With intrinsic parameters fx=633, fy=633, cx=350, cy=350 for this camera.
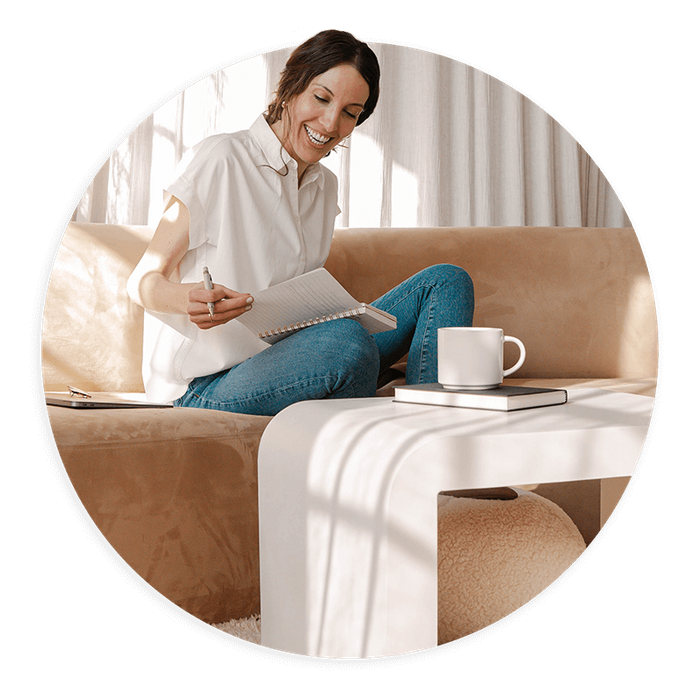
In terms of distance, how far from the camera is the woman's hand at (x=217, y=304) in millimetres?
715

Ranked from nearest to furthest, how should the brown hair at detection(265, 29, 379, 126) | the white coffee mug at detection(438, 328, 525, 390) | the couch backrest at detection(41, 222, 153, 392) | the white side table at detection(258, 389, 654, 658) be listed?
the white side table at detection(258, 389, 654, 658) < the white coffee mug at detection(438, 328, 525, 390) < the brown hair at detection(265, 29, 379, 126) < the couch backrest at detection(41, 222, 153, 392)

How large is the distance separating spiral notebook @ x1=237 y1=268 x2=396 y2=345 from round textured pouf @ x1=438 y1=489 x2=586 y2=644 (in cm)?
25

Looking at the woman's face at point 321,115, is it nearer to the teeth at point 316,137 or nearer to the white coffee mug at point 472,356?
the teeth at point 316,137

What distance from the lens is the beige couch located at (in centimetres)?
71

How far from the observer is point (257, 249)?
893mm

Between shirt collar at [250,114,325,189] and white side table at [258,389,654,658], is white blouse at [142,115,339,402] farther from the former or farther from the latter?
white side table at [258,389,654,658]

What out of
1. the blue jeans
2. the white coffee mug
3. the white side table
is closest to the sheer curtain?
the blue jeans

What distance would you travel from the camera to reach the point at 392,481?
505 mm

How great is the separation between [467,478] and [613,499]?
36 cm

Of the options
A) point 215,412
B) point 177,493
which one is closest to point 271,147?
point 215,412

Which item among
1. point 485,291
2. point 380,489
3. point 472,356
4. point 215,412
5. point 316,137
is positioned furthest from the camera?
point 485,291

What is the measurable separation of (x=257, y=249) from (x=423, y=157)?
382 millimetres

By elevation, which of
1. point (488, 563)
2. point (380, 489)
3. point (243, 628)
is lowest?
point (243, 628)

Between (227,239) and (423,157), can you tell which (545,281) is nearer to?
(423,157)
